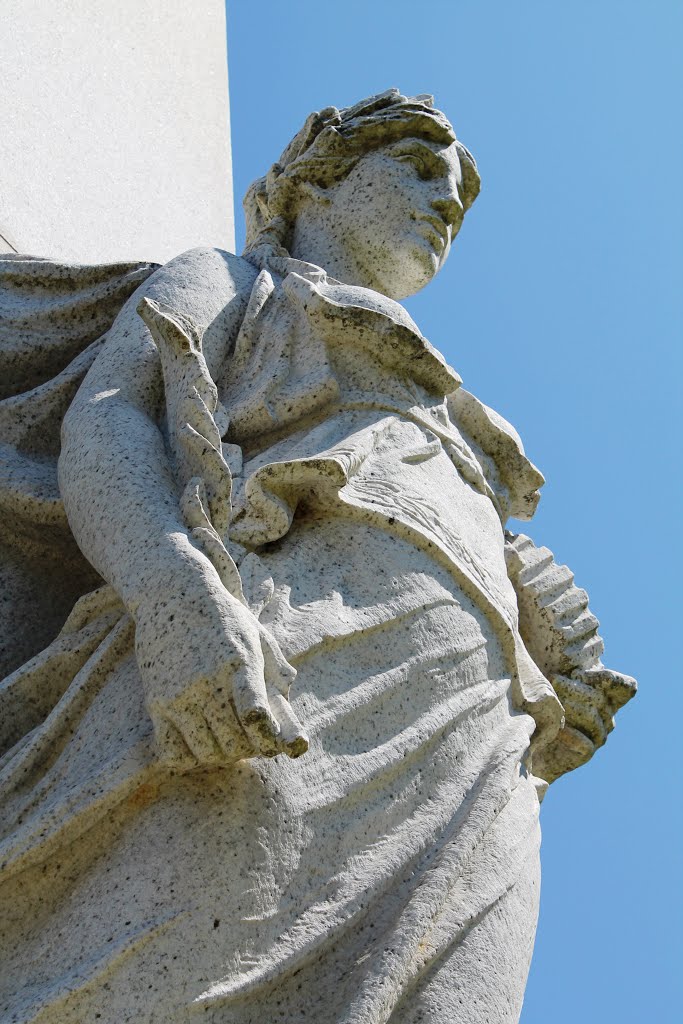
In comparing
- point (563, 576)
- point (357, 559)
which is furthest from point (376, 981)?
point (563, 576)

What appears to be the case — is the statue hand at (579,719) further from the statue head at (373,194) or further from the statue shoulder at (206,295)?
the statue shoulder at (206,295)

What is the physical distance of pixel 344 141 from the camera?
448 cm

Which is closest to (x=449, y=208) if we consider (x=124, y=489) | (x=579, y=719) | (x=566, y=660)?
(x=566, y=660)

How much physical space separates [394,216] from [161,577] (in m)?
2.07

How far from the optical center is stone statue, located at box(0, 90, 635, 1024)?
252 centimetres

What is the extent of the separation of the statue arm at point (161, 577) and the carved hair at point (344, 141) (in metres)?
1.21

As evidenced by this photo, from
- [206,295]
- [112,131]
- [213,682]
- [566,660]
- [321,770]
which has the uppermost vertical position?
[112,131]

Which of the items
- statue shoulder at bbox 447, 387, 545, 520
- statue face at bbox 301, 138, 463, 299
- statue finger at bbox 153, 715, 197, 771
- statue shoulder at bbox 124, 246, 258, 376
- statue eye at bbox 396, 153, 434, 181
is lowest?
statue finger at bbox 153, 715, 197, 771

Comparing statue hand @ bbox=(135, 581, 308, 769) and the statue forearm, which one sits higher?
the statue forearm

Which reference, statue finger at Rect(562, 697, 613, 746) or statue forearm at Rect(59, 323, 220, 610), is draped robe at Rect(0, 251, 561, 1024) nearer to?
statue forearm at Rect(59, 323, 220, 610)

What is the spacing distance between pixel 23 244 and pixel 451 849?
2740mm

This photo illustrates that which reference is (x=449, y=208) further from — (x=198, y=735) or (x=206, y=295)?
(x=198, y=735)

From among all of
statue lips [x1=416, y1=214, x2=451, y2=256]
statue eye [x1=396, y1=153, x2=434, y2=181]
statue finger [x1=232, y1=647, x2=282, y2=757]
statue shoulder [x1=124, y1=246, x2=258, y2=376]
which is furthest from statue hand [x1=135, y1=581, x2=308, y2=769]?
statue eye [x1=396, y1=153, x2=434, y2=181]

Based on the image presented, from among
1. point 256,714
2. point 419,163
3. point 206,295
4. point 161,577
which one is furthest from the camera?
point 419,163
